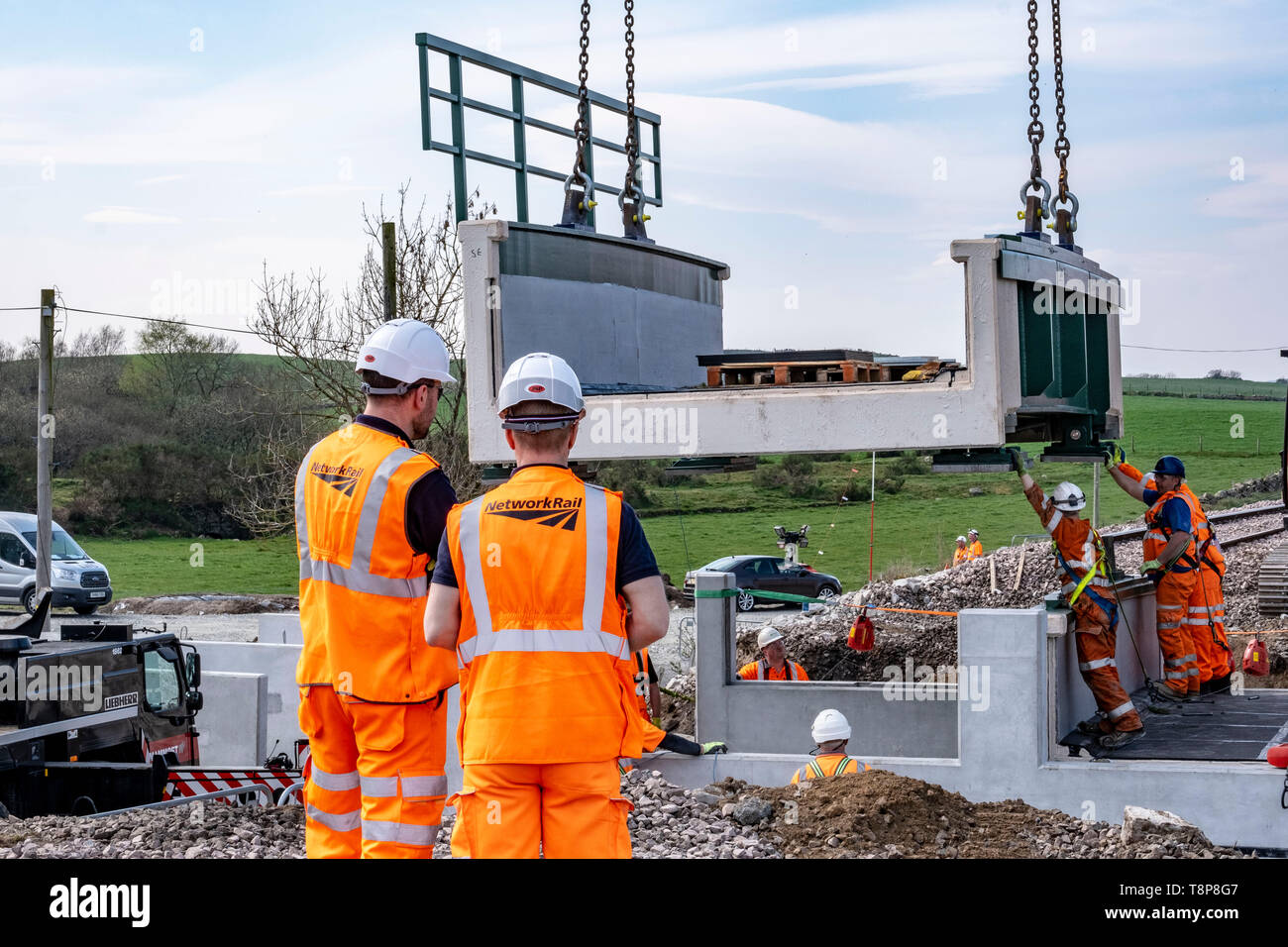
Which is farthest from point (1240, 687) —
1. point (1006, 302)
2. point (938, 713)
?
point (1006, 302)

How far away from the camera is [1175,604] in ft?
38.7

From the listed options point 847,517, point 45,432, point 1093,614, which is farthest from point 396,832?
point 847,517

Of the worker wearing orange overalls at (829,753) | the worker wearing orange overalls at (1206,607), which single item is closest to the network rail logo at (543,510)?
the worker wearing orange overalls at (829,753)

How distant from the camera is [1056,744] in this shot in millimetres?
9930

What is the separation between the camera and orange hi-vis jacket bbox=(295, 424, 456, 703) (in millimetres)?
4309

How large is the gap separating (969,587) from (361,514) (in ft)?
65.6

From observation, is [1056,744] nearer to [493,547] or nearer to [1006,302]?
[1006,302]

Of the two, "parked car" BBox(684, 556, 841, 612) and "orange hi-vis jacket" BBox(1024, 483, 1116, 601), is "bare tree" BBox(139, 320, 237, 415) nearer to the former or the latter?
"parked car" BBox(684, 556, 841, 612)

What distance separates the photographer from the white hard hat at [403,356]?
4.54 metres

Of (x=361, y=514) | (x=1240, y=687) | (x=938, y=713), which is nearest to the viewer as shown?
(x=361, y=514)

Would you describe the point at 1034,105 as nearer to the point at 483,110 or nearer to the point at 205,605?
the point at 483,110

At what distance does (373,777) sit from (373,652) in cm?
39
